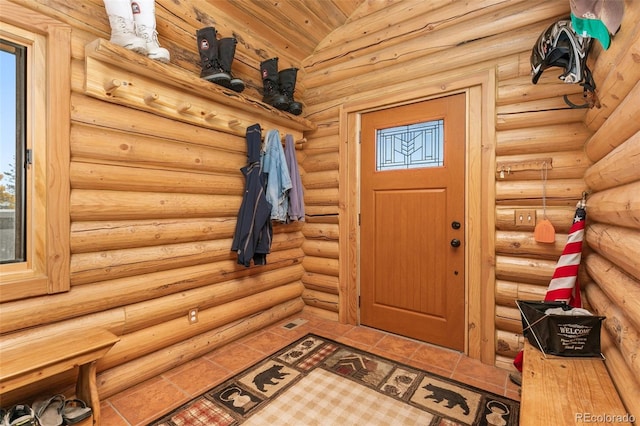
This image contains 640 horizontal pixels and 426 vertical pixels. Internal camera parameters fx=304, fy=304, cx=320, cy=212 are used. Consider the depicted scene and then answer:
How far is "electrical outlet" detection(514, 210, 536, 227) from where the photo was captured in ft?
7.14

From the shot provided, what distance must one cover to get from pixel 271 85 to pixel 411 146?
56.4 inches

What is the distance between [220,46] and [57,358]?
226cm

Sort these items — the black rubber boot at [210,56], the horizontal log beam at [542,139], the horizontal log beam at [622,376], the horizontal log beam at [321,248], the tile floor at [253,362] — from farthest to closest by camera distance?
the horizontal log beam at [321,248], the black rubber boot at [210,56], the horizontal log beam at [542,139], the tile floor at [253,362], the horizontal log beam at [622,376]

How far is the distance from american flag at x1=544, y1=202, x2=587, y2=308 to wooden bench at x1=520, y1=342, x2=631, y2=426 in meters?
0.64

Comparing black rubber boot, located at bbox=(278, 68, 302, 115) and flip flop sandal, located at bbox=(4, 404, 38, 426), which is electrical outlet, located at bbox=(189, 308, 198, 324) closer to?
flip flop sandal, located at bbox=(4, 404, 38, 426)

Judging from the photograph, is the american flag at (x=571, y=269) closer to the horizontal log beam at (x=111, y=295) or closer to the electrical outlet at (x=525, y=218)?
the electrical outlet at (x=525, y=218)

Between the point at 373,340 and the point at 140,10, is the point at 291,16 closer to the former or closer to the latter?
the point at 140,10

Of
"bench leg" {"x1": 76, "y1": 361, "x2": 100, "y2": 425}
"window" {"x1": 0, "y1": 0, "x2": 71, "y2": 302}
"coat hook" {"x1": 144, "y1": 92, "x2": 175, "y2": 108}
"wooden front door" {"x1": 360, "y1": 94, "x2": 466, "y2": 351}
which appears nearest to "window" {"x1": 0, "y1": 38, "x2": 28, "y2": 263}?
"window" {"x1": 0, "y1": 0, "x2": 71, "y2": 302}

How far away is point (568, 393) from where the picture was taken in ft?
3.86

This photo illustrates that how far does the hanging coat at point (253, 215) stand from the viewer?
2.56m

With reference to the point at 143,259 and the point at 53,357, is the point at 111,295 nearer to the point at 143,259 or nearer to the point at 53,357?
the point at 143,259

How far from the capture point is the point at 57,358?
144 centimetres

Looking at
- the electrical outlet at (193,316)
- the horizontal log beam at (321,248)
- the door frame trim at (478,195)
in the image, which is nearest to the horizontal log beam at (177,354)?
the electrical outlet at (193,316)

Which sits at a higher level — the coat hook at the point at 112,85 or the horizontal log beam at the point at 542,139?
the coat hook at the point at 112,85
